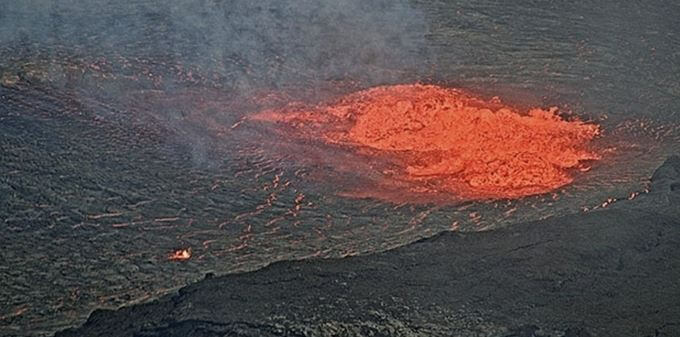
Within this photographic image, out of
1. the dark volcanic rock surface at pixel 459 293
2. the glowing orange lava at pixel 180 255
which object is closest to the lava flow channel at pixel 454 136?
the dark volcanic rock surface at pixel 459 293

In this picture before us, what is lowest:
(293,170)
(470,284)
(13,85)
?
(13,85)

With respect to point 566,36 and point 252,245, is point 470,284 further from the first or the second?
point 566,36

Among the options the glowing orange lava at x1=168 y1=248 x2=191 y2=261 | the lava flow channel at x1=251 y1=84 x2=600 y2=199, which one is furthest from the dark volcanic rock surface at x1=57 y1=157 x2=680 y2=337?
the lava flow channel at x1=251 y1=84 x2=600 y2=199

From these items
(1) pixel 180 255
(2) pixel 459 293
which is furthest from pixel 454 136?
(1) pixel 180 255

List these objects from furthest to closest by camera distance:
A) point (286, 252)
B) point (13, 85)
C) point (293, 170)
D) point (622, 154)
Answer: point (13, 85)
point (622, 154)
point (293, 170)
point (286, 252)

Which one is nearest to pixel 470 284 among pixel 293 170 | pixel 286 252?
pixel 286 252

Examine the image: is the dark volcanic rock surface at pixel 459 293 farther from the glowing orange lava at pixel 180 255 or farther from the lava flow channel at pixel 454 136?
the lava flow channel at pixel 454 136
